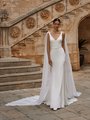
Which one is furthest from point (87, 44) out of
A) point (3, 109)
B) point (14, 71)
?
point (3, 109)

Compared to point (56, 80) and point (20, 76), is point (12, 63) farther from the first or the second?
point (56, 80)

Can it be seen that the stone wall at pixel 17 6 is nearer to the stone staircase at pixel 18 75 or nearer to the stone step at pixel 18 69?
the stone staircase at pixel 18 75

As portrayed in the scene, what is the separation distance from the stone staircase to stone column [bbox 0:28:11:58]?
Result: 1465 mm

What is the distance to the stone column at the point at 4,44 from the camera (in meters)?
11.7

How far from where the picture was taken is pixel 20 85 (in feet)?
30.5

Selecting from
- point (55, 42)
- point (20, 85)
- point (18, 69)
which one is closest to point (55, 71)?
point (55, 42)

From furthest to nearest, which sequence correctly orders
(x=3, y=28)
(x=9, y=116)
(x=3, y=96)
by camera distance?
1. (x=3, y=28)
2. (x=3, y=96)
3. (x=9, y=116)

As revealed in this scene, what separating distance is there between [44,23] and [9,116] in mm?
6320

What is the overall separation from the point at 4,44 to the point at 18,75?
8.64ft

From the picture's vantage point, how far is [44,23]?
40.3 ft

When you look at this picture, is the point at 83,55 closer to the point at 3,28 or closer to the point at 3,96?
the point at 3,28

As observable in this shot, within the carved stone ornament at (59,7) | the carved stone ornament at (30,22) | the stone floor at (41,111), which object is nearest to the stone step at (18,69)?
the stone floor at (41,111)

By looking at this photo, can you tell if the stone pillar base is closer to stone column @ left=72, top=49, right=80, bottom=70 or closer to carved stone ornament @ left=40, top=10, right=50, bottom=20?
carved stone ornament @ left=40, top=10, right=50, bottom=20

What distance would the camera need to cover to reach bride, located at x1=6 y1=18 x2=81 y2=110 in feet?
23.5
